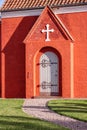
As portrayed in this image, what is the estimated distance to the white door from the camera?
21.2 m

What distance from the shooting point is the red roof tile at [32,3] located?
21181 mm

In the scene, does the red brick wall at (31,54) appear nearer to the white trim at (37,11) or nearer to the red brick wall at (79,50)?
the red brick wall at (79,50)

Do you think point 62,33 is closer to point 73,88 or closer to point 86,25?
point 86,25

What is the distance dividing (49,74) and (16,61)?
7.08 ft

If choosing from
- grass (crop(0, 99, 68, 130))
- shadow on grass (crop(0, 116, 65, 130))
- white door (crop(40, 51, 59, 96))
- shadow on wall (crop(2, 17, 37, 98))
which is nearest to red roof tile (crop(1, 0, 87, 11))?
shadow on wall (crop(2, 17, 37, 98))

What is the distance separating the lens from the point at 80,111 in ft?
47.6

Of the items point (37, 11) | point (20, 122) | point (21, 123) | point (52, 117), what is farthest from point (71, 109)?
point (37, 11)

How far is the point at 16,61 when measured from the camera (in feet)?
73.4

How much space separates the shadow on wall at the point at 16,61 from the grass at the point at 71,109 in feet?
17.4

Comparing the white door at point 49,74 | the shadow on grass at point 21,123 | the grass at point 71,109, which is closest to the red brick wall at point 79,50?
the white door at point 49,74

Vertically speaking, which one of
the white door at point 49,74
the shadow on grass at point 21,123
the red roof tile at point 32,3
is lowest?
the shadow on grass at point 21,123

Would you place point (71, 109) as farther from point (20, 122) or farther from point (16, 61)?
point (16, 61)

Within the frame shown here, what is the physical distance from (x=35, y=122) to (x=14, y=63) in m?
10.6

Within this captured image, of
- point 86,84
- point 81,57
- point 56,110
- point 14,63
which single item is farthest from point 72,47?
point 56,110
